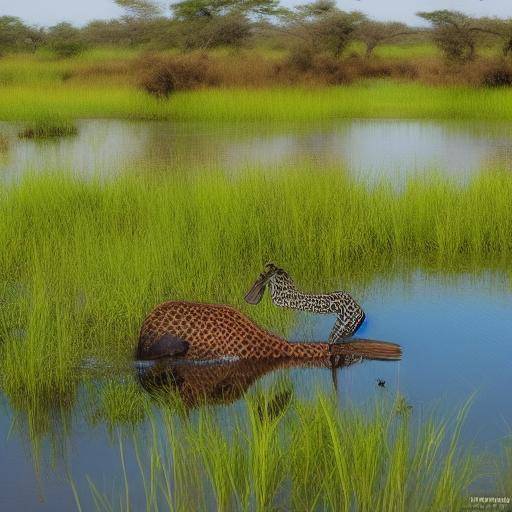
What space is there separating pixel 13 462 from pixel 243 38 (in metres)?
3.65

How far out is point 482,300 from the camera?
4.71 metres

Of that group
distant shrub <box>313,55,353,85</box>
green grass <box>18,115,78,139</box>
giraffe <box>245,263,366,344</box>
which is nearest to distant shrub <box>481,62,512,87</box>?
distant shrub <box>313,55,353,85</box>

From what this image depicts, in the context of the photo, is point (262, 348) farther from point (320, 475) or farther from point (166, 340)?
point (320, 475)

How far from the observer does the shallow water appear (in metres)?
2.93

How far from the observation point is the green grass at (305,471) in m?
2.61

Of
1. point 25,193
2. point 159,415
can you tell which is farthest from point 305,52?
point 159,415

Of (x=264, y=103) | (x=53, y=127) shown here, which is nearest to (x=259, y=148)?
(x=264, y=103)

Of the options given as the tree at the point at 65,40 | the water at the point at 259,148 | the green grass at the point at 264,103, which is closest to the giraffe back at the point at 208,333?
the water at the point at 259,148

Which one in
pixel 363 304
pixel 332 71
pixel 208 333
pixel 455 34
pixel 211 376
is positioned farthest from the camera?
pixel 455 34

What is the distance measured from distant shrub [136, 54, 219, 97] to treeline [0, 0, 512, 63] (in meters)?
0.10

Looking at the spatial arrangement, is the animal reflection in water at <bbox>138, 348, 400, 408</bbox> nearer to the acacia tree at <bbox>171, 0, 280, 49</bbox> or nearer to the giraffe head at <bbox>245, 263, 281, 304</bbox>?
the giraffe head at <bbox>245, 263, 281, 304</bbox>

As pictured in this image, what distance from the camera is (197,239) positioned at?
5.20m

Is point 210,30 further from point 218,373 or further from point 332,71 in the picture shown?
point 218,373

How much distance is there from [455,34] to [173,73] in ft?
5.82
